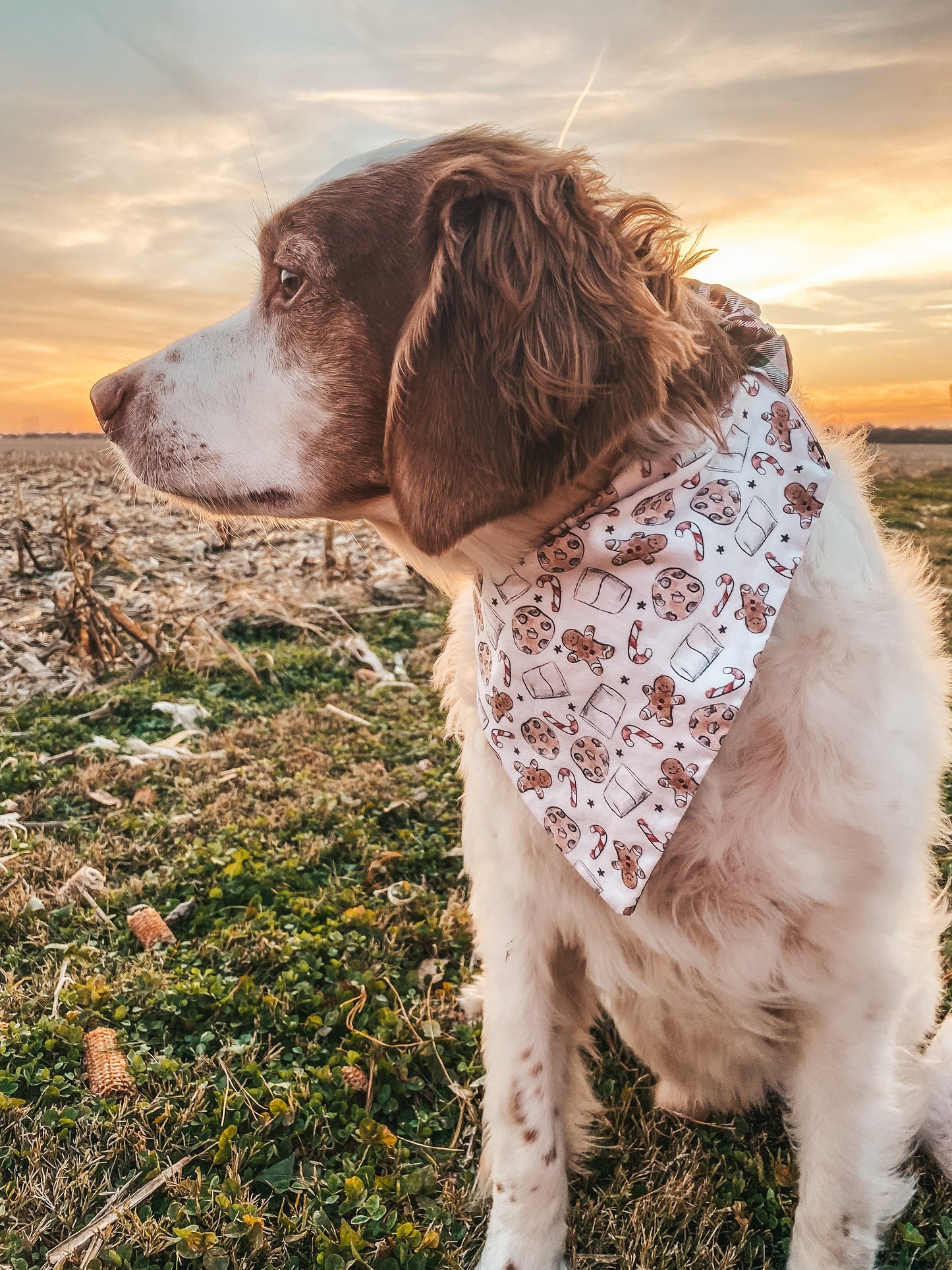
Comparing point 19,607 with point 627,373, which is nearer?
point 627,373

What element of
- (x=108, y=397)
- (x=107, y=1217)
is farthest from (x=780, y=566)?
(x=107, y=1217)

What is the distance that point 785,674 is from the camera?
1549 millimetres

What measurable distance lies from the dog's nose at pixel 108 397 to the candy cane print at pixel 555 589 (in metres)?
0.98

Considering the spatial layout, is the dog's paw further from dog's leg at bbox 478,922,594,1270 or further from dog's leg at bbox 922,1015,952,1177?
dog's leg at bbox 922,1015,952,1177

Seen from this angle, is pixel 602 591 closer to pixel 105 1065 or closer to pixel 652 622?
pixel 652 622

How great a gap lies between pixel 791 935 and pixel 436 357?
1.13 meters

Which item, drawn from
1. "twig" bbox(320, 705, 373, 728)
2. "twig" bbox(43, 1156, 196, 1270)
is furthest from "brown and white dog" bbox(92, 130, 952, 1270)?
"twig" bbox(320, 705, 373, 728)

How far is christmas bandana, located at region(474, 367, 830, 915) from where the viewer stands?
5.07 ft

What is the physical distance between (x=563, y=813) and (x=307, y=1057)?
1.03 meters

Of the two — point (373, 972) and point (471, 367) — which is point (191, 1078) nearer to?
point (373, 972)

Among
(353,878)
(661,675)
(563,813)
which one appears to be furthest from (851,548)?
(353,878)

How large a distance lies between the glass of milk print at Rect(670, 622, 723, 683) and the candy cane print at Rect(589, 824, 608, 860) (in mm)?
311

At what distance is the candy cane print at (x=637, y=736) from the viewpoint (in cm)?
160

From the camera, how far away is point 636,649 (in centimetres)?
162
